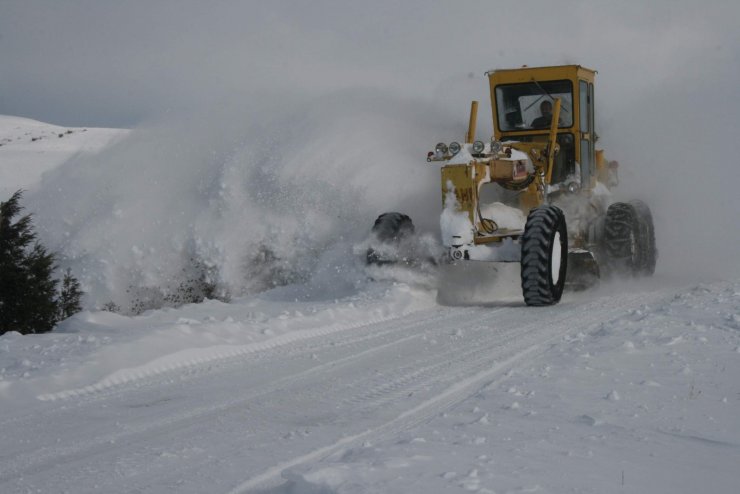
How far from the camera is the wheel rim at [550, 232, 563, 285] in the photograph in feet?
32.6

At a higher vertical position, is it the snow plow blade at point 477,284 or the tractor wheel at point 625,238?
the tractor wheel at point 625,238

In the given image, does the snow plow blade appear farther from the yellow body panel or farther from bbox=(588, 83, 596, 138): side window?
bbox=(588, 83, 596, 138): side window

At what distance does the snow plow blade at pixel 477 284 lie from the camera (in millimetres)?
10852

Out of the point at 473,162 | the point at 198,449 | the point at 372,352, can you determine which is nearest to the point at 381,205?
the point at 473,162

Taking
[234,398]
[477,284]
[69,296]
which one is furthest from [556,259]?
[69,296]

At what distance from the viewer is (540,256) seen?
9523 mm

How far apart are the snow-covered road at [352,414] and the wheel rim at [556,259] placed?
1.75m

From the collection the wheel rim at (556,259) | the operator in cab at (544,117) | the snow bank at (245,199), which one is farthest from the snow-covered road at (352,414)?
the snow bank at (245,199)

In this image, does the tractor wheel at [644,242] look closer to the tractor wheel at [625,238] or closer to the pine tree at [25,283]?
the tractor wheel at [625,238]

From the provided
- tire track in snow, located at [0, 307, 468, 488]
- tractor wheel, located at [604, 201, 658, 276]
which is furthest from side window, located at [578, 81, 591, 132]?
tire track in snow, located at [0, 307, 468, 488]

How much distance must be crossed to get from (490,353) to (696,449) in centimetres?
300

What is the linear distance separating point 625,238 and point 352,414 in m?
7.79

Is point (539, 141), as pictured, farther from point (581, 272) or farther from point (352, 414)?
point (352, 414)

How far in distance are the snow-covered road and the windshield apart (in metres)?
4.18
